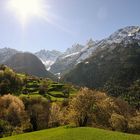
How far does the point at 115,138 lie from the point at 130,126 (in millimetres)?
74470

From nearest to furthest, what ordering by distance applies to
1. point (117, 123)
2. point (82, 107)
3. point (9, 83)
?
point (82, 107), point (117, 123), point (9, 83)

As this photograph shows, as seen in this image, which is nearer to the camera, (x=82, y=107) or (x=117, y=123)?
(x=82, y=107)

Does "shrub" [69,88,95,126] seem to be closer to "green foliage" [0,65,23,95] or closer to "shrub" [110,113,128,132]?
"shrub" [110,113,128,132]

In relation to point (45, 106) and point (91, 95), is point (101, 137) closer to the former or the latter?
point (91, 95)

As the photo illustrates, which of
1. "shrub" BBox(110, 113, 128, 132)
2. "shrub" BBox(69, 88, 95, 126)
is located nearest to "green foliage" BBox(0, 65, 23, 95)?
"shrub" BBox(110, 113, 128, 132)

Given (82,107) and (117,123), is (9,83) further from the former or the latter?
(82,107)

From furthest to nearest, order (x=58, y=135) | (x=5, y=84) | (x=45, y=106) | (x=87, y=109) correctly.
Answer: (x=5, y=84) < (x=45, y=106) < (x=87, y=109) < (x=58, y=135)

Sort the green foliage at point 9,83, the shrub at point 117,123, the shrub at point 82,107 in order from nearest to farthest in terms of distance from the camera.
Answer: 1. the shrub at point 82,107
2. the shrub at point 117,123
3. the green foliage at point 9,83

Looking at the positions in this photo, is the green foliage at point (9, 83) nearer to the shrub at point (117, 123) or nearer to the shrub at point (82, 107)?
the shrub at point (117, 123)

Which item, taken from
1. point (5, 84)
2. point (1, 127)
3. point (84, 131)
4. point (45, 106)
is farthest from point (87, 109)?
point (5, 84)

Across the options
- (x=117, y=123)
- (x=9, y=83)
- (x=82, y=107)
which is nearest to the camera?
(x=82, y=107)

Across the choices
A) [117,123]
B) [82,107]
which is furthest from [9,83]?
[82,107]

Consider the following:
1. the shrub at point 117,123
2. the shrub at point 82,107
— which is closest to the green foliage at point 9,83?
the shrub at point 117,123

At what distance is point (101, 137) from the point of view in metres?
39.3
